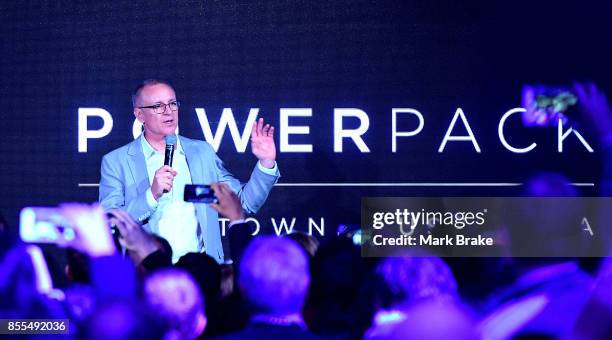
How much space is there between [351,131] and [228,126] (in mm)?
789

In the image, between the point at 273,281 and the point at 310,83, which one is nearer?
the point at 273,281

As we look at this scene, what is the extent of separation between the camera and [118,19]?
5844 mm

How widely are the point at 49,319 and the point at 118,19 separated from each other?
344 cm

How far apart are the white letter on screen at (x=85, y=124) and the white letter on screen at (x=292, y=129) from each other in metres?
1.09

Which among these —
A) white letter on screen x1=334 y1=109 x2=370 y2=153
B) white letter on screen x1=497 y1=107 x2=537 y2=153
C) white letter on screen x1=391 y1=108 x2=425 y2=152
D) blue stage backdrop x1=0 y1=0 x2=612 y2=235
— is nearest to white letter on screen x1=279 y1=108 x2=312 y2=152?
blue stage backdrop x1=0 y1=0 x2=612 y2=235

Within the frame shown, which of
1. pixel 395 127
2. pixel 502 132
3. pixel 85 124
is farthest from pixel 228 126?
pixel 502 132

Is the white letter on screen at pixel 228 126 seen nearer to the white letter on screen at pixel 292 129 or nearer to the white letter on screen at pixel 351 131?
the white letter on screen at pixel 292 129

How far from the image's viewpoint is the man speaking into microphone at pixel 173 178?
219 inches

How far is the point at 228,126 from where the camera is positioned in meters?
5.89

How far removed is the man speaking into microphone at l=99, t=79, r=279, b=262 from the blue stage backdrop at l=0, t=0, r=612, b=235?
214 millimetres
